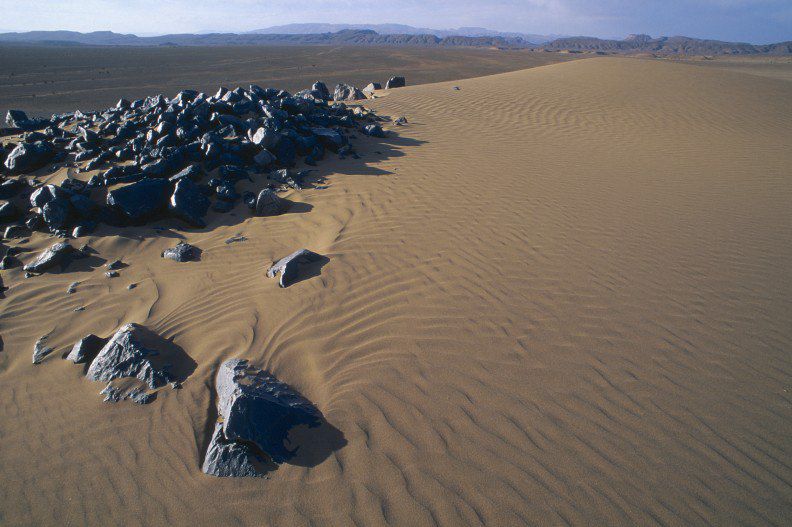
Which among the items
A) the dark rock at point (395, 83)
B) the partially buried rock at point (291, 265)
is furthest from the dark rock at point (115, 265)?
the dark rock at point (395, 83)

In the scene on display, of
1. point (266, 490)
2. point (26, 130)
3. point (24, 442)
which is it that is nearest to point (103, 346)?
point (24, 442)

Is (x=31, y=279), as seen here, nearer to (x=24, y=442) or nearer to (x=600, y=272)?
(x=24, y=442)

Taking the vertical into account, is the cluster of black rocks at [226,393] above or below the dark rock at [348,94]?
below

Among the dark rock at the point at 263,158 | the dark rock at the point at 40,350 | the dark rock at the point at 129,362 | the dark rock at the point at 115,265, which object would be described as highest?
the dark rock at the point at 263,158

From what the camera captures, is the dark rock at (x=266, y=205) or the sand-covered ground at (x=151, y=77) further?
the sand-covered ground at (x=151, y=77)

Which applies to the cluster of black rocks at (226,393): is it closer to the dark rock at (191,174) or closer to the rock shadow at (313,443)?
the rock shadow at (313,443)

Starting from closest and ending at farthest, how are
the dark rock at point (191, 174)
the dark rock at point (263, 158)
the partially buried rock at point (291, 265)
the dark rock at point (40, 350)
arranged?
1. the dark rock at point (40, 350)
2. the partially buried rock at point (291, 265)
3. the dark rock at point (191, 174)
4. the dark rock at point (263, 158)
